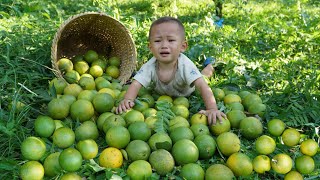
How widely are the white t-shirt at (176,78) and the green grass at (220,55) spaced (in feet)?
2.22

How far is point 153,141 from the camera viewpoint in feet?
10.9

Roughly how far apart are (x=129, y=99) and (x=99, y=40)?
2.00 metres

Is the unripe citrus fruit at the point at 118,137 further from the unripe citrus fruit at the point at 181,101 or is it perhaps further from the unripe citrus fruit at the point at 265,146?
the unripe citrus fruit at the point at 265,146

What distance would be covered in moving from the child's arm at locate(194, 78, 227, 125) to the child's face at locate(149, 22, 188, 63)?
1.36 ft

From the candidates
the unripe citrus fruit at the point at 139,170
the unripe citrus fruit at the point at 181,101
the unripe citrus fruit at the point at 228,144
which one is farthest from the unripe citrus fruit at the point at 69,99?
the unripe citrus fruit at the point at 228,144

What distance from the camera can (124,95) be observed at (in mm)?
4211

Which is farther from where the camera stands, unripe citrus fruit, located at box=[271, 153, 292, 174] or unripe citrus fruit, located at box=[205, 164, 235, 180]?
unripe citrus fruit, located at box=[271, 153, 292, 174]

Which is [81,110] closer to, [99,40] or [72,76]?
[72,76]

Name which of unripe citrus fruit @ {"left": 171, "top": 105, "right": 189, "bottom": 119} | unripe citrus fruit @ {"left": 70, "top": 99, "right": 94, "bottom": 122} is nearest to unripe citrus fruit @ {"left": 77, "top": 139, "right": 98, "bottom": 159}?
unripe citrus fruit @ {"left": 70, "top": 99, "right": 94, "bottom": 122}

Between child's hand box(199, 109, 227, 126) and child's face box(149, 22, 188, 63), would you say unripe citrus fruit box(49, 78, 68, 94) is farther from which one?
child's hand box(199, 109, 227, 126)

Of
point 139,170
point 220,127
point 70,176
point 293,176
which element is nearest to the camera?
point 70,176

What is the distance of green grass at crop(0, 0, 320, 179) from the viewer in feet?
12.3

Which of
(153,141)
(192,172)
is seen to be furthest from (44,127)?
(192,172)

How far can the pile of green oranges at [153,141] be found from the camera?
9.88ft
